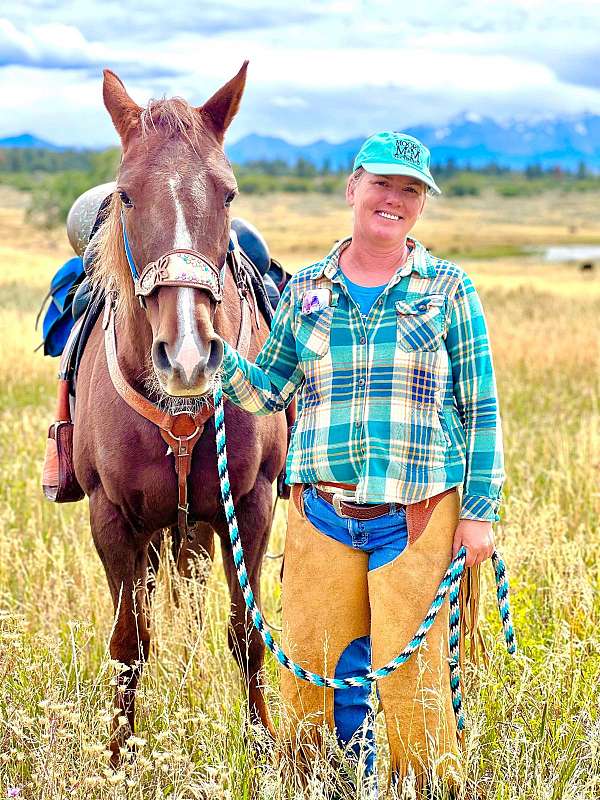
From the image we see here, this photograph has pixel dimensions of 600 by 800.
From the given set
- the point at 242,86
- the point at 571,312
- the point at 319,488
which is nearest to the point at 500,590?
the point at 319,488

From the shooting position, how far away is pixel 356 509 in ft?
9.08

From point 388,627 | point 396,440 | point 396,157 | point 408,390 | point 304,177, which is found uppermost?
point 304,177

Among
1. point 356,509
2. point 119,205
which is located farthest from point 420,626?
point 119,205

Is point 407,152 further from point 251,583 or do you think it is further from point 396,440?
point 251,583

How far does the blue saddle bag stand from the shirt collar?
90.4 inches

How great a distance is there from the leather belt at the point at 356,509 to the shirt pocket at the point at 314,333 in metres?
0.48

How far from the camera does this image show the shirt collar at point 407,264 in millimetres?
2746

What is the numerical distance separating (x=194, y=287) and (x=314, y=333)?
43 centimetres

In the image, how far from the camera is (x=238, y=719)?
3.59 metres

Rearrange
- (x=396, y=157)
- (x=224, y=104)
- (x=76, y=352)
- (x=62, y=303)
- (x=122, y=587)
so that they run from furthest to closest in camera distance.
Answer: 1. (x=62, y=303)
2. (x=76, y=352)
3. (x=122, y=587)
4. (x=224, y=104)
5. (x=396, y=157)

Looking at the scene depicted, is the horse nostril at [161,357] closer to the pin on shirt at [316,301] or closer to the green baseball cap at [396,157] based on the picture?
the pin on shirt at [316,301]

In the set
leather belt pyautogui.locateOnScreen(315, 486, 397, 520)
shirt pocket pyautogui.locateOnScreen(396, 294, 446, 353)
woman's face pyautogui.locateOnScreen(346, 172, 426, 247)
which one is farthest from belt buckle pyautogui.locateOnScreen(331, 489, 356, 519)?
woman's face pyautogui.locateOnScreen(346, 172, 426, 247)

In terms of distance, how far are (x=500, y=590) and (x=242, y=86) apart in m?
2.11

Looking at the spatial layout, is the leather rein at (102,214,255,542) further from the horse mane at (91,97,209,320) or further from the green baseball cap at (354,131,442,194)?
the green baseball cap at (354,131,442,194)
